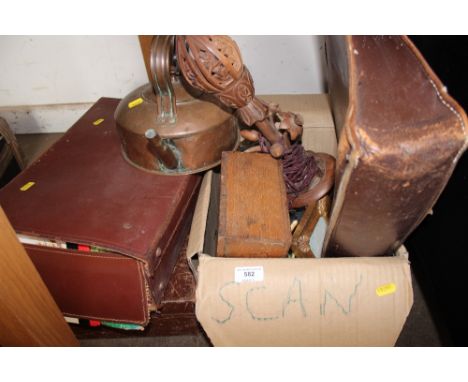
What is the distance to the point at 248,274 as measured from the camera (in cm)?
84

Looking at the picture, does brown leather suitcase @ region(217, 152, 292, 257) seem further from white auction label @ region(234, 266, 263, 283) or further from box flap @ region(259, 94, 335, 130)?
box flap @ region(259, 94, 335, 130)

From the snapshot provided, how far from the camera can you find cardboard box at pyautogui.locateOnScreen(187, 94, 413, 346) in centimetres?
83

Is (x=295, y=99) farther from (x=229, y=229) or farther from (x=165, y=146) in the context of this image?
(x=229, y=229)

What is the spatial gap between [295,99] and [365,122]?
1.07 metres

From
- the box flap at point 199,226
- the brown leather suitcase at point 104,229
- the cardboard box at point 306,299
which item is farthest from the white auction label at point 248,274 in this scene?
the brown leather suitcase at point 104,229

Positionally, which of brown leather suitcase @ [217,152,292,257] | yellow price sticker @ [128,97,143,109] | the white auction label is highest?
yellow price sticker @ [128,97,143,109]

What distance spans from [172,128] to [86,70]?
4.38 feet

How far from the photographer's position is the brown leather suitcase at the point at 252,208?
0.88m

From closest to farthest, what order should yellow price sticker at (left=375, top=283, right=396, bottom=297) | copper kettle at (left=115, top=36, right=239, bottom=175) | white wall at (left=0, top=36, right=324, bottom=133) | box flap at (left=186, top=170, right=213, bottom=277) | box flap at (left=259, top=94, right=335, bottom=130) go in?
1. yellow price sticker at (left=375, top=283, right=396, bottom=297)
2. box flap at (left=186, top=170, right=213, bottom=277)
3. copper kettle at (left=115, top=36, right=239, bottom=175)
4. box flap at (left=259, top=94, right=335, bottom=130)
5. white wall at (left=0, top=36, right=324, bottom=133)

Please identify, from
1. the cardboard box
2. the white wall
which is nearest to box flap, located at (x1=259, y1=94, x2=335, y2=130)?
the white wall

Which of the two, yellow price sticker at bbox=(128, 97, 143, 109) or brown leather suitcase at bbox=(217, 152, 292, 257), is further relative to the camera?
yellow price sticker at bbox=(128, 97, 143, 109)

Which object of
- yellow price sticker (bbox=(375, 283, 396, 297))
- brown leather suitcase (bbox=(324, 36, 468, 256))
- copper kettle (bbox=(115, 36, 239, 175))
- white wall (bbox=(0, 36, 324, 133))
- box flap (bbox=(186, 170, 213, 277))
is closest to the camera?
brown leather suitcase (bbox=(324, 36, 468, 256))

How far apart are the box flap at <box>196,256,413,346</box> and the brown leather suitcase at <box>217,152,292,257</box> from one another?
0.04 meters

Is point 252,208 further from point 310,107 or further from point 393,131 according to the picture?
point 310,107
